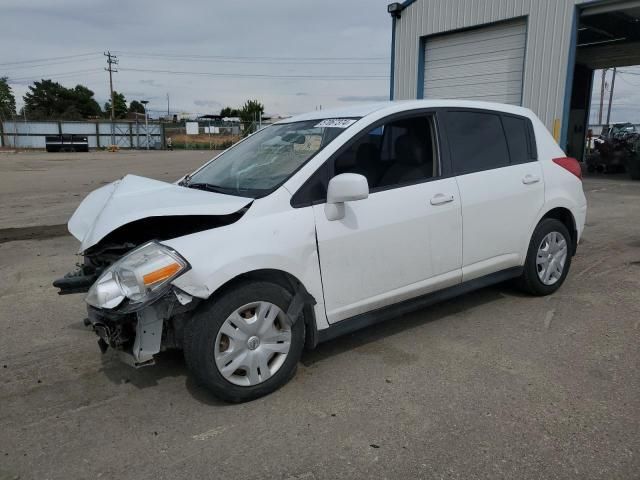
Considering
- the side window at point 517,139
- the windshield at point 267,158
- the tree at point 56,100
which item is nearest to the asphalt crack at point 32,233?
the windshield at point 267,158

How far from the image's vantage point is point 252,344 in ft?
9.94

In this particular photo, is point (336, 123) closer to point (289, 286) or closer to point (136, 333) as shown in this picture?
point (289, 286)

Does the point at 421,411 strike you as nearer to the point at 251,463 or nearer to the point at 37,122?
the point at 251,463

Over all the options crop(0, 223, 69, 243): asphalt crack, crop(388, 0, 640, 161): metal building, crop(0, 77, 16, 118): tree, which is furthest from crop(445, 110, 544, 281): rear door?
crop(0, 77, 16, 118): tree

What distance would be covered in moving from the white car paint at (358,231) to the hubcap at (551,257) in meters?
0.27

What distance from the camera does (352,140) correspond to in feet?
11.5

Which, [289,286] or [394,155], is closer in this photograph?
[289,286]

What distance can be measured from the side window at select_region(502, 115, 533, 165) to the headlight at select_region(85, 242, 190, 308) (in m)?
3.02

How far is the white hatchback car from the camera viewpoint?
288 centimetres

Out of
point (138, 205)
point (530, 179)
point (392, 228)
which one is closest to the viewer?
point (138, 205)

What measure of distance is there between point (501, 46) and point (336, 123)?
41.7ft

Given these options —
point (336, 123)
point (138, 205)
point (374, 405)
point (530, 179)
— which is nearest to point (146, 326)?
point (138, 205)

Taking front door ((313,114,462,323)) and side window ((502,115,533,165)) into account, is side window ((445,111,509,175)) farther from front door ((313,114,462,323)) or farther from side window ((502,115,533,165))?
front door ((313,114,462,323))

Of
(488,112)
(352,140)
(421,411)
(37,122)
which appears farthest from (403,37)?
(37,122)
